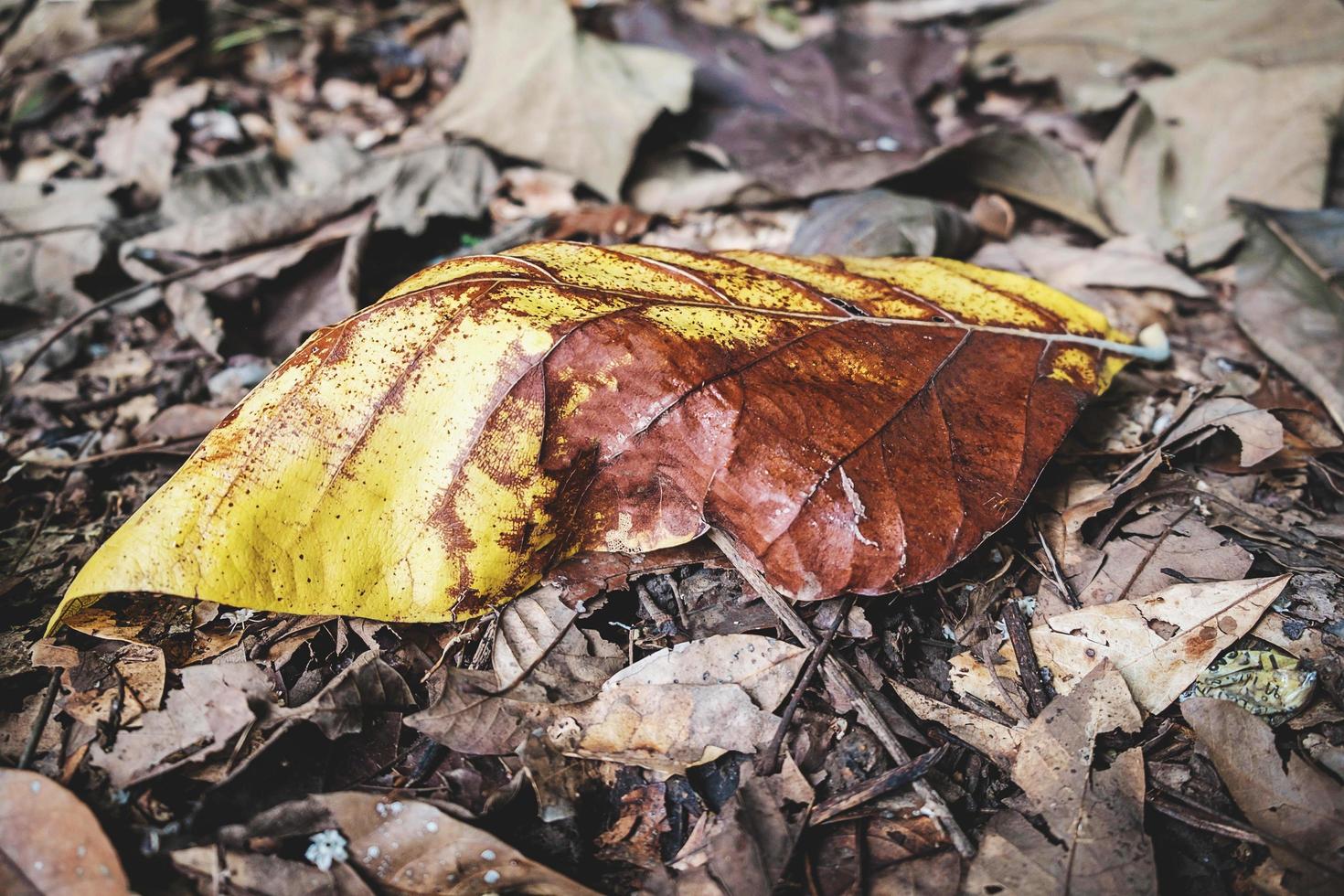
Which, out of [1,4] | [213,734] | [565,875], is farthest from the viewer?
[1,4]

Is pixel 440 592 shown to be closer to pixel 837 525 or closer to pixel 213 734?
pixel 213 734

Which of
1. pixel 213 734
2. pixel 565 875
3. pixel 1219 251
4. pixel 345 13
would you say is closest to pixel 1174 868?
pixel 565 875

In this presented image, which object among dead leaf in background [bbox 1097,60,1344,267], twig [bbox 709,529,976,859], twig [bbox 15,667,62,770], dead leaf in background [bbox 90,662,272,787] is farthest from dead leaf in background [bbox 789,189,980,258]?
twig [bbox 15,667,62,770]

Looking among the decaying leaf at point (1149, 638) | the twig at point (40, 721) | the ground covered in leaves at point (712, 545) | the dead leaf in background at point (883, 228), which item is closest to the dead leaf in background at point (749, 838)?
the ground covered in leaves at point (712, 545)

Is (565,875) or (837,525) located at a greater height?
(837,525)

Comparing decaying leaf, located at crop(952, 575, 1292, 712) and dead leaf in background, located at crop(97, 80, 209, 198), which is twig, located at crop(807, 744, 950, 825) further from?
dead leaf in background, located at crop(97, 80, 209, 198)

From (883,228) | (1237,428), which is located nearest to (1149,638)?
(1237,428)
